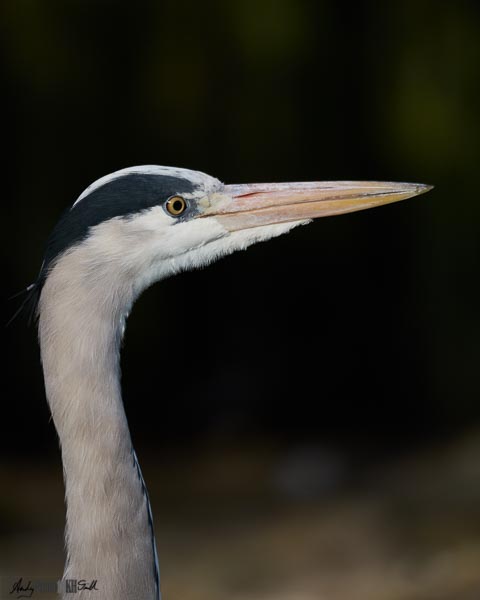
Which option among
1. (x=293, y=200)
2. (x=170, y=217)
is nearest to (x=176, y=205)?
(x=170, y=217)

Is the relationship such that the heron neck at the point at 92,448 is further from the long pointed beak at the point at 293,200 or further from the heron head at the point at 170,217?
the long pointed beak at the point at 293,200

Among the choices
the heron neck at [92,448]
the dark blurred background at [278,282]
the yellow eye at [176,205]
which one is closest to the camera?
the heron neck at [92,448]

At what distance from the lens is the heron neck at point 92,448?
1.67m

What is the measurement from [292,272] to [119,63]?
1778mm

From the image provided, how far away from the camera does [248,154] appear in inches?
214

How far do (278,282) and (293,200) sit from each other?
3996mm

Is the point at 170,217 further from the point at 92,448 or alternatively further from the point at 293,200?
the point at 92,448

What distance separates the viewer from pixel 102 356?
67.0 inches

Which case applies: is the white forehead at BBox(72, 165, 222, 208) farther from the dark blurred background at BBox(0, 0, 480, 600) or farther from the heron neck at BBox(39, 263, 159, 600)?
the dark blurred background at BBox(0, 0, 480, 600)

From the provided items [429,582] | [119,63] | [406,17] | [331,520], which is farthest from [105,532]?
[406,17]

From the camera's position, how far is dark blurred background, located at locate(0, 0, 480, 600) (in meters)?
4.77

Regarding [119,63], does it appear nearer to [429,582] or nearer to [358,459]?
[358,459]

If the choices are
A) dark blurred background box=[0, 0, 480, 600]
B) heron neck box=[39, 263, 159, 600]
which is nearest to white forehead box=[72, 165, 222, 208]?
heron neck box=[39, 263, 159, 600]

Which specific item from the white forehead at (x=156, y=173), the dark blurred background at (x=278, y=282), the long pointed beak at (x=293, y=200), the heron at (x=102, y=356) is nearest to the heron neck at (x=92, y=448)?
the heron at (x=102, y=356)
